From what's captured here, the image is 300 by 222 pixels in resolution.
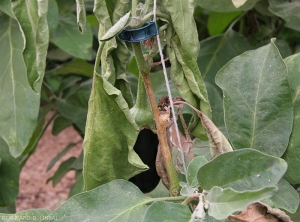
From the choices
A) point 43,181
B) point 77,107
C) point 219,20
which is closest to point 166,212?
point 77,107

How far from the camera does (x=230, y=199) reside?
0.36 m

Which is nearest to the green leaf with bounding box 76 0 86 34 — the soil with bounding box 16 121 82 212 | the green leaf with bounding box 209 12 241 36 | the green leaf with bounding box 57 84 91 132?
the green leaf with bounding box 57 84 91 132

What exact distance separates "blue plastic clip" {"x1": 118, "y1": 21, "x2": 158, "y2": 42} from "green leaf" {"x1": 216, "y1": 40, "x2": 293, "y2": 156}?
12 cm

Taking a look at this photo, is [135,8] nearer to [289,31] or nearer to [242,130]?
[242,130]

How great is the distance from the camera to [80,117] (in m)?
1.03

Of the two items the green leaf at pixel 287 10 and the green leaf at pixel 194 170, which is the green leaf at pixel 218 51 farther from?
the green leaf at pixel 194 170

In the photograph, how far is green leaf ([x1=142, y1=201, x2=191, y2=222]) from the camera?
0.38 metres

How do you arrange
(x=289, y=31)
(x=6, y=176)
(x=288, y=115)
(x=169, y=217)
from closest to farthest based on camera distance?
(x=169, y=217) → (x=288, y=115) → (x=6, y=176) → (x=289, y=31)

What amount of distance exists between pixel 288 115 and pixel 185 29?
161 millimetres

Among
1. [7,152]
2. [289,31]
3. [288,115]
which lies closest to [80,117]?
[7,152]

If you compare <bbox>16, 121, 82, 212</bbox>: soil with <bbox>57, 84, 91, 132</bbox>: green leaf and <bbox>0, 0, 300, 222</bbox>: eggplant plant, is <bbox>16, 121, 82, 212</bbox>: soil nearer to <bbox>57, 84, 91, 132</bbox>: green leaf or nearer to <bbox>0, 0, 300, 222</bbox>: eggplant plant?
<bbox>57, 84, 91, 132</bbox>: green leaf

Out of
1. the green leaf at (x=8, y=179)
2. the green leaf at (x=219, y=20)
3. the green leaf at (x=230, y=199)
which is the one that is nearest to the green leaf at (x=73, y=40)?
the green leaf at (x=8, y=179)

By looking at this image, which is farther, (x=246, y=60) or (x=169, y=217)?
(x=246, y=60)

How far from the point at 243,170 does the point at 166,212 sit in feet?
0.26
